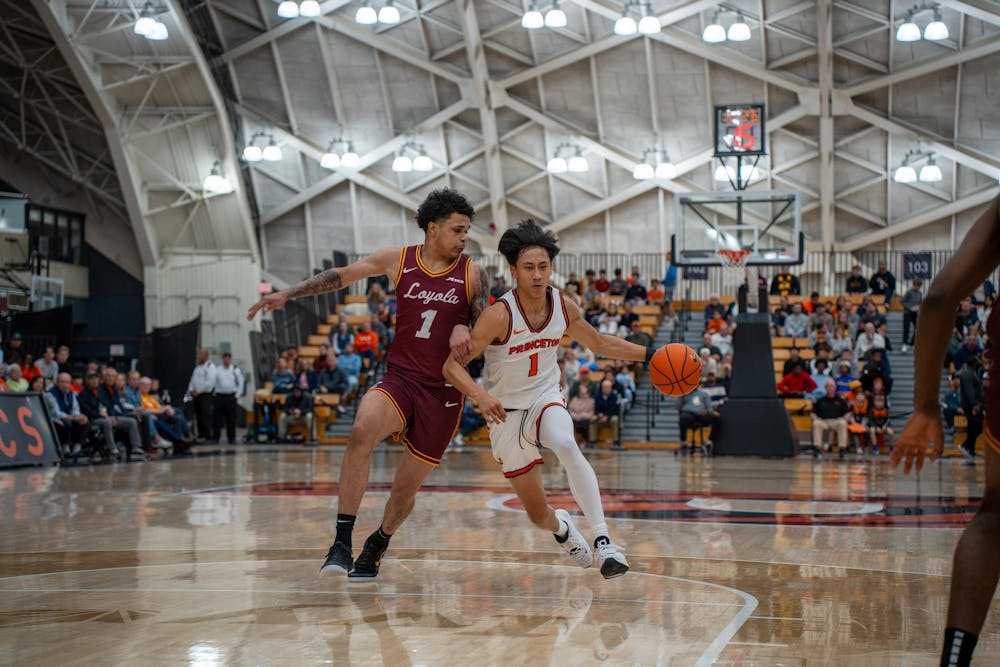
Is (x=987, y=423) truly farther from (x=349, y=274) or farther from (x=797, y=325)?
(x=797, y=325)

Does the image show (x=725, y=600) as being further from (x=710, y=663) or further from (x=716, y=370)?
(x=716, y=370)

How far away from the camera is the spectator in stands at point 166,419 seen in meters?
18.4

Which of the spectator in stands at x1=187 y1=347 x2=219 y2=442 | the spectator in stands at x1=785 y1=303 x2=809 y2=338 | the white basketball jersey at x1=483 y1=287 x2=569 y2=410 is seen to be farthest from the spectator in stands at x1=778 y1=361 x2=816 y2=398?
the white basketball jersey at x1=483 y1=287 x2=569 y2=410

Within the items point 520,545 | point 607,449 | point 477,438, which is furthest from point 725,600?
point 477,438

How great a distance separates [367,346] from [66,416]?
27.5 feet

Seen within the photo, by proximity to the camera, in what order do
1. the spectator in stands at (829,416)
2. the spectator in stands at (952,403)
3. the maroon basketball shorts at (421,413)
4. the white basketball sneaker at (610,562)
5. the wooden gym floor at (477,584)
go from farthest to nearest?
Result: 1. the spectator in stands at (829,416)
2. the spectator in stands at (952,403)
3. the maroon basketball shorts at (421,413)
4. the white basketball sneaker at (610,562)
5. the wooden gym floor at (477,584)

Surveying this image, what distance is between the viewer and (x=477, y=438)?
71.0 feet

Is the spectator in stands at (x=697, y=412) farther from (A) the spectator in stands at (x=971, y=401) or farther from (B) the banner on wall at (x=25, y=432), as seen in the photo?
(B) the banner on wall at (x=25, y=432)

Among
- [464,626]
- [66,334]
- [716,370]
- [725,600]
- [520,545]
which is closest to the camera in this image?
[464,626]

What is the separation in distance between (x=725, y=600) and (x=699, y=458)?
12.4m

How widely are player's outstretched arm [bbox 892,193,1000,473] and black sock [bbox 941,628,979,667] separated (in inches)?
18.1

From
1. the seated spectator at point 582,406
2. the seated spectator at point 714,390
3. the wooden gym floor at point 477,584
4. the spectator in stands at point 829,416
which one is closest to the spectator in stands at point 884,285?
the spectator in stands at point 829,416

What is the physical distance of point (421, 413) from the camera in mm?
6141

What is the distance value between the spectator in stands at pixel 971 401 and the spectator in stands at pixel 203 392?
11950mm
